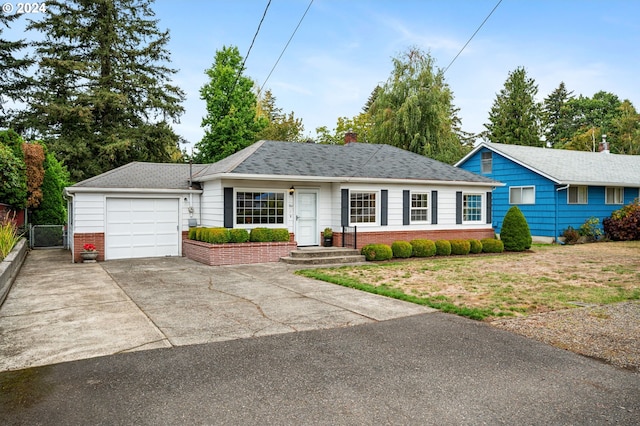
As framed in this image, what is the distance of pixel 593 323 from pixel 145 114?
29.9 m

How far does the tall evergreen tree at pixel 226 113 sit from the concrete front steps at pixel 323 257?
66.2ft

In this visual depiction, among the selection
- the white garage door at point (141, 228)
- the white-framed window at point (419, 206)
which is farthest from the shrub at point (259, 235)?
the white-framed window at point (419, 206)

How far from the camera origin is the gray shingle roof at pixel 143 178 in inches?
568

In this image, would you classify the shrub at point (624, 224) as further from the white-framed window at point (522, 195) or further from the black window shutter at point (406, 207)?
the black window shutter at point (406, 207)

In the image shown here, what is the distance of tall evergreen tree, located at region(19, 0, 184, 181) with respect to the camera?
1064 inches

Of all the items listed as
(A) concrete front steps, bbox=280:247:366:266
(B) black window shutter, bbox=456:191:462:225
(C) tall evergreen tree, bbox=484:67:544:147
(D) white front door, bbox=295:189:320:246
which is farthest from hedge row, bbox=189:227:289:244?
(C) tall evergreen tree, bbox=484:67:544:147

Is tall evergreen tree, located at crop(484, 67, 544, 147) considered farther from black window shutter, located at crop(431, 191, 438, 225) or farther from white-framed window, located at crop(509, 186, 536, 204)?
black window shutter, located at crop(431, 191, 438, 225)

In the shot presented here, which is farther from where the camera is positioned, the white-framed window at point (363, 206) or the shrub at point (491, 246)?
the shrub at point (491, 246)

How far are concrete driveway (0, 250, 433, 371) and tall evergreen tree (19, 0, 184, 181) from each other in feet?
59.9

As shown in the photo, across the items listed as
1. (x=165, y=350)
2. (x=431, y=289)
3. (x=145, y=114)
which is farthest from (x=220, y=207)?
(x=145, y=114)

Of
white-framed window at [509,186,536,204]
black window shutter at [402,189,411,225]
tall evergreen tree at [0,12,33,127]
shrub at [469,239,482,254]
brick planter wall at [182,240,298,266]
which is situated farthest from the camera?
tall evergreen tree at [0,12,33,127]

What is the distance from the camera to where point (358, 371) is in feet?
14.6

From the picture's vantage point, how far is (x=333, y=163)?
1619cm

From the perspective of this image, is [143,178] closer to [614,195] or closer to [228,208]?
[228,208]
